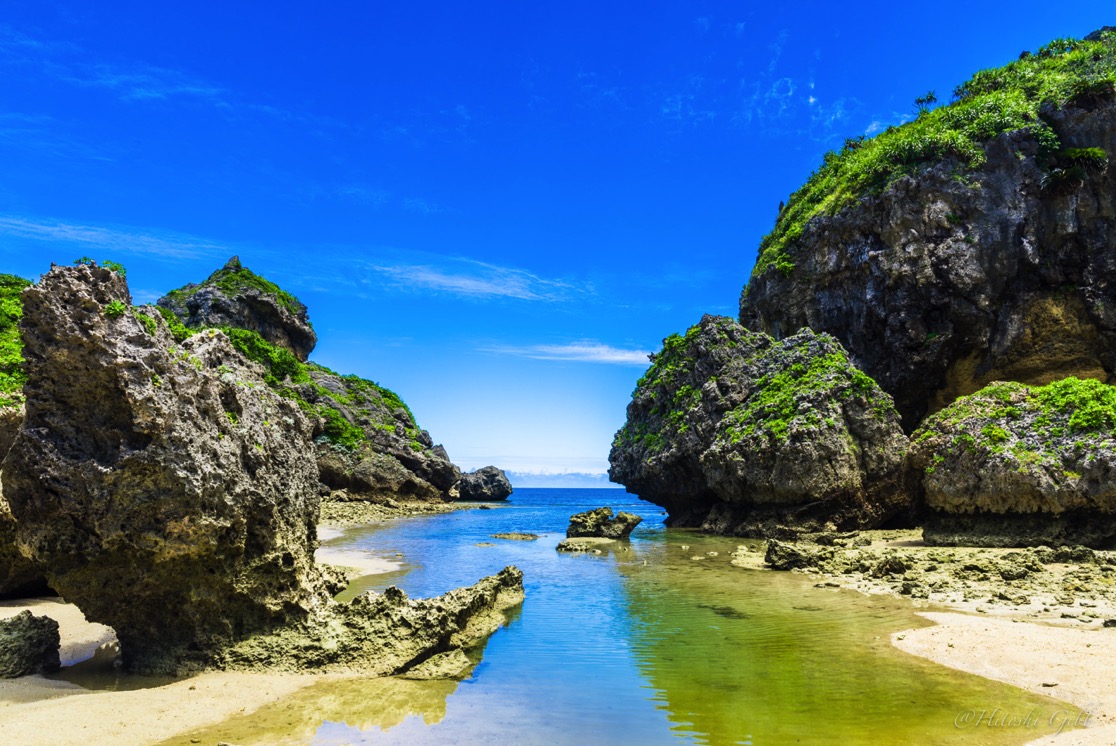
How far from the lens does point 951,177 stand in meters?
38.0

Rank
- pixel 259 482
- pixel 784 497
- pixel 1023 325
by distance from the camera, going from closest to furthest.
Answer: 1. pixel 259 482
2. pixel 784 497
3. pixel 1023 325

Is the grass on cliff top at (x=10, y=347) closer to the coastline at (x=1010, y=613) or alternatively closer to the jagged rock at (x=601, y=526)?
the coastline at (x=1010, y=613)

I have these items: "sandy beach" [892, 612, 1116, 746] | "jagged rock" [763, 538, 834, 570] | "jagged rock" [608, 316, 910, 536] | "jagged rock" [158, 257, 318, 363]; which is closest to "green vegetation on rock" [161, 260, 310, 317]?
"jagged rock" [158, 257, 318, 363]

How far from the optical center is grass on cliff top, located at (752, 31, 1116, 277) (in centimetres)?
3806

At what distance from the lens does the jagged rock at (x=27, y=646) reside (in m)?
9.33

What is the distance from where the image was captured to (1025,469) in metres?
21.0

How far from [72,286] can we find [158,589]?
4.62 m

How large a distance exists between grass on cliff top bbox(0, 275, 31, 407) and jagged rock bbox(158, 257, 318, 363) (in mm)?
41815

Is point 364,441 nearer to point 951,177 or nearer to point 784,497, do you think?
point 784,497

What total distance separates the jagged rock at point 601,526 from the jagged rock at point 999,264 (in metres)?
19.4

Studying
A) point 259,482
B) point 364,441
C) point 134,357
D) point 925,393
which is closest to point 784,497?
point 925,393

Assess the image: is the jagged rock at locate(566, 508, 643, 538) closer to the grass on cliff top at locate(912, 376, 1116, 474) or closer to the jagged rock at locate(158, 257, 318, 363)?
the grass on cliff top at locate(912, 376, 1116, 474)

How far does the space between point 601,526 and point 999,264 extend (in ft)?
91.6

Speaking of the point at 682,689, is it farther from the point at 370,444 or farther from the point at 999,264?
the point at 370,444
